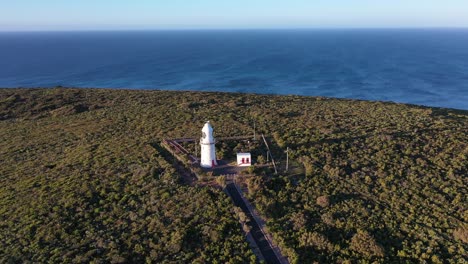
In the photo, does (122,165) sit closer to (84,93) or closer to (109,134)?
(109,134)

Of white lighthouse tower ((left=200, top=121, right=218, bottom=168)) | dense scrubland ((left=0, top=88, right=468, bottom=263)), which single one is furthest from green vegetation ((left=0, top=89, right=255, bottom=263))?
white lighthouse tower ((left=200, top=121, right=218, bottom=168))

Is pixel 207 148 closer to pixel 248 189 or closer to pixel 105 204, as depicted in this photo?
pixel 248 189

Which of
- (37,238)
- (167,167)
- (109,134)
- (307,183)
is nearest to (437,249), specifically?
(307,183)

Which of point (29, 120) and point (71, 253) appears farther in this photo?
point (29, 120)

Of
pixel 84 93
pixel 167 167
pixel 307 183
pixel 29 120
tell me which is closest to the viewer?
pixel 307 183

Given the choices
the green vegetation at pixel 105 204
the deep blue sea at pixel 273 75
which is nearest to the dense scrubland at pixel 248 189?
the green vegetation at pixel 105 204

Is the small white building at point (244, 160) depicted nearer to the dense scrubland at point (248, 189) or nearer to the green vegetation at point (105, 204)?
the dense scrubland at point (248, 189)

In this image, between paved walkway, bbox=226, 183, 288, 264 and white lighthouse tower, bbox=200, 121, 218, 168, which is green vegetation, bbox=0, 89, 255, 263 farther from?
white lighthouse tower, bbox=200, 121, 218, 168
